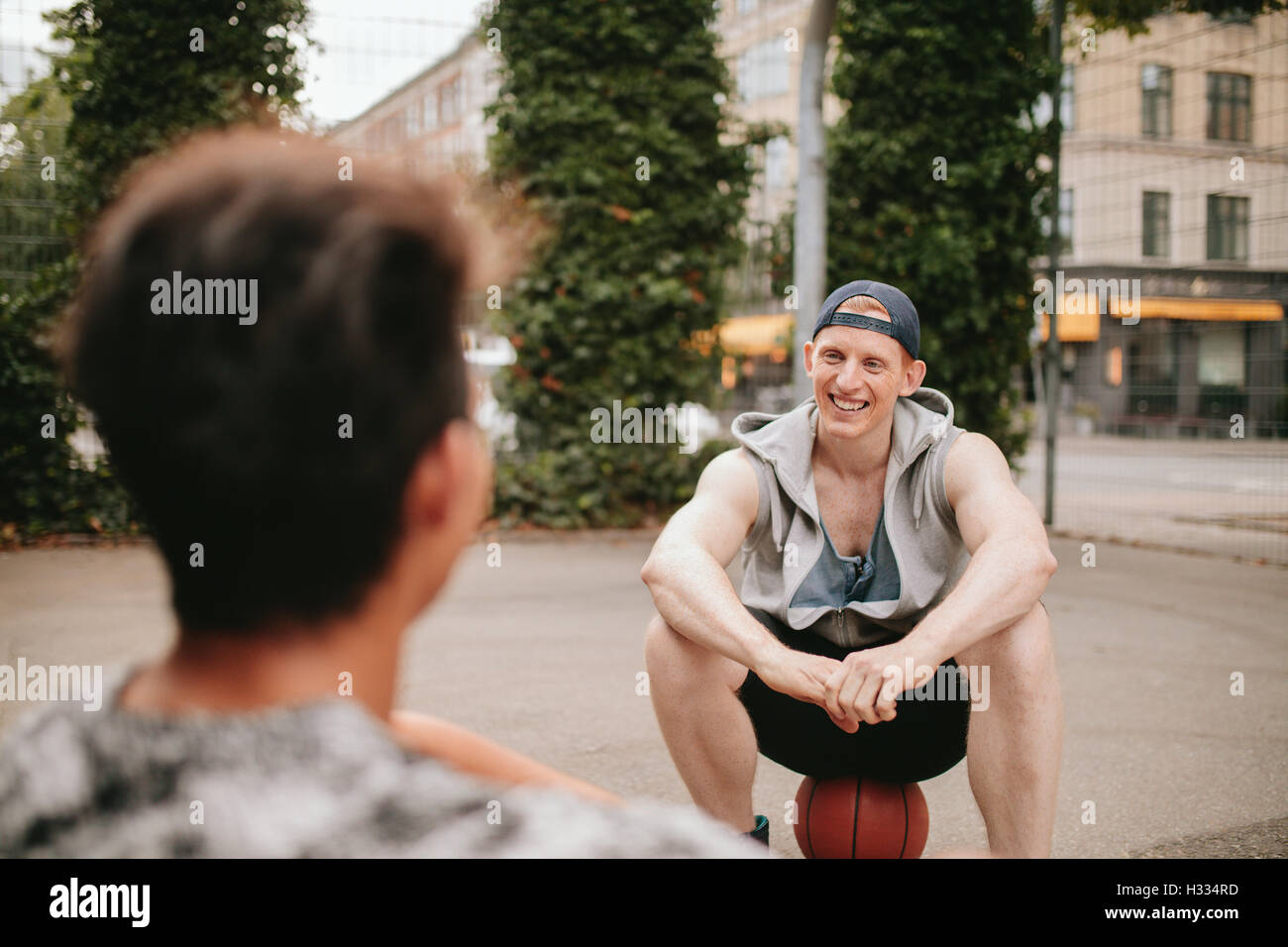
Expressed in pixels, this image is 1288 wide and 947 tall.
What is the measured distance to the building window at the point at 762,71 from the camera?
1026 centimetres

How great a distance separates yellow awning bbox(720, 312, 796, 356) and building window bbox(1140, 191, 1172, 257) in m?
3.61

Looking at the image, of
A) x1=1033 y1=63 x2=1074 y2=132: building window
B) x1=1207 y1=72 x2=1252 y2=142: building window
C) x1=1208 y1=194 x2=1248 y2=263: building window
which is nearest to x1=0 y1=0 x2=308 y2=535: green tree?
x1=1033 y1=63 x2=1074 y2=132: building window

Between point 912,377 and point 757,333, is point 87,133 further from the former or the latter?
point 912,377

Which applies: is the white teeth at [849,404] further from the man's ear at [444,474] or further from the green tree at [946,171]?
the green tree at [946,171]

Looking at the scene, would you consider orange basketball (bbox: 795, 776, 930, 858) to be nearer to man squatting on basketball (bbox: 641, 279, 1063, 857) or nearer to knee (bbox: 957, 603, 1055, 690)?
man squatting on basketball (bbox: 641, 279, 1063, 857)

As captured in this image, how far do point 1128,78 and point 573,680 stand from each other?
402 inches

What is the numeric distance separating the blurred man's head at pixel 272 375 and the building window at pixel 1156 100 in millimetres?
11792

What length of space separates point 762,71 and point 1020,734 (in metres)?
13.1

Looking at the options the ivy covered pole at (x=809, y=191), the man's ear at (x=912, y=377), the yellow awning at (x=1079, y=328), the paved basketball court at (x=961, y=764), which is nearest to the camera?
the man's ear at (x=912, y=377)

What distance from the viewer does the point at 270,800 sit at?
2.72 ft

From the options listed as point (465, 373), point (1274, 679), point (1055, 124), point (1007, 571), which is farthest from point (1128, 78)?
point (465, 373)

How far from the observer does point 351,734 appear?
0.86m

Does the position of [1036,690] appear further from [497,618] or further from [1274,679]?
[497,618]

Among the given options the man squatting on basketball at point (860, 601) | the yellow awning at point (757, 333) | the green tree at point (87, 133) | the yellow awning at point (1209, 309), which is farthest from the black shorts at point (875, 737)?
the green tree at point (87, 133)
